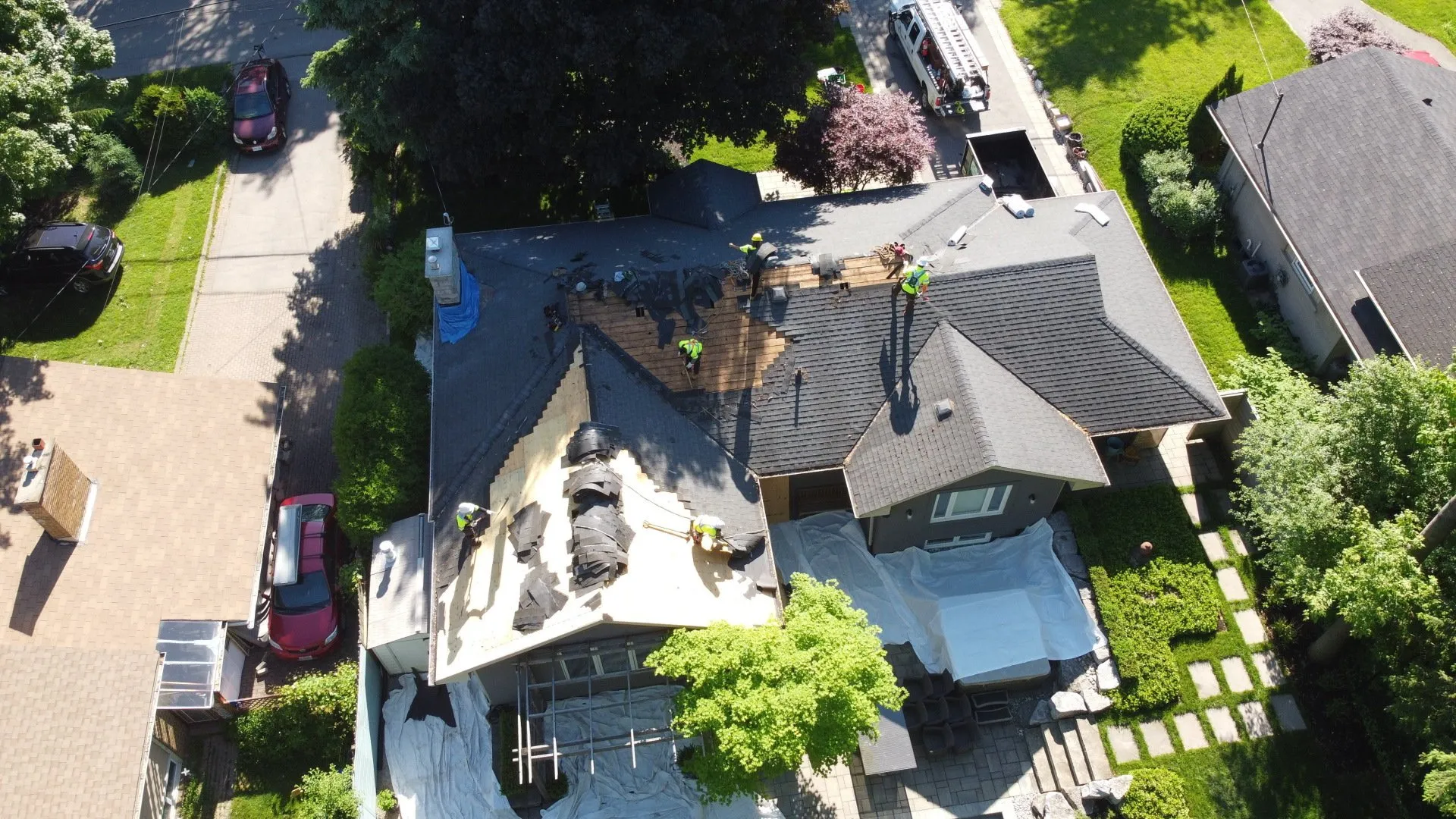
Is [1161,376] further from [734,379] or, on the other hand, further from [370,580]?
[370,580]

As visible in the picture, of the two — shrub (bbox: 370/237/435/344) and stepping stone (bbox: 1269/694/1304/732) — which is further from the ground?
shrub (bbox: 370/237/435/344)

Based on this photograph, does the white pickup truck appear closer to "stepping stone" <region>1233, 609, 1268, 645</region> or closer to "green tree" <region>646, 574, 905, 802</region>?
"stepping stone" <region>1233, 609, 1268, 645</region>

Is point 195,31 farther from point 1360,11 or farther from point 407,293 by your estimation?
point 1360,11

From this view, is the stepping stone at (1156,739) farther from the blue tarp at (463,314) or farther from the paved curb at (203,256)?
the paved curb at (203,256)

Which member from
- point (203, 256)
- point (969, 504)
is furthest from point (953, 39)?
point (203, 256)

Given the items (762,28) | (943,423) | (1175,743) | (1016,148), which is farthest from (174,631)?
(1016,148)

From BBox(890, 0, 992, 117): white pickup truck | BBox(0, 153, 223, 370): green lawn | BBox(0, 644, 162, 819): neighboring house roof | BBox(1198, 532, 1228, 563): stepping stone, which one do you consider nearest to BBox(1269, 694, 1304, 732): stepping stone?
BBox(1198, 532, 1228, 563): stepping stone
